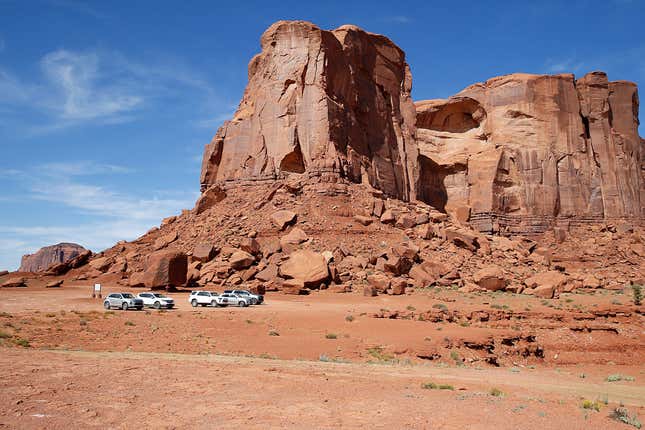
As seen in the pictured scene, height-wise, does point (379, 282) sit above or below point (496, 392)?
above

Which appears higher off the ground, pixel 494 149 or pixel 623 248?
pixel 494 149

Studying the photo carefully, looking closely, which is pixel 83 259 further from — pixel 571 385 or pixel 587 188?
pixel 587 188

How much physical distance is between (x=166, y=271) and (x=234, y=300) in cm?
880

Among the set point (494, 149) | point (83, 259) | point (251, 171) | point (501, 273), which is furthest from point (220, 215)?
point (494, 149)

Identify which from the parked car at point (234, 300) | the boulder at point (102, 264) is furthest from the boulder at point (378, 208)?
the boulder at point (102, 264)

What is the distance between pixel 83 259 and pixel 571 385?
4811 centimetres

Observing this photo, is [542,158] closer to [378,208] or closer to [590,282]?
[590,282]

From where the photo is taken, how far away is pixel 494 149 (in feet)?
228

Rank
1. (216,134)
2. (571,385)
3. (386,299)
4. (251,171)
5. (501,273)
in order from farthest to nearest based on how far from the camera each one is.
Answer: (216,134), (251,171), (501,273), (386,299), (571,385)

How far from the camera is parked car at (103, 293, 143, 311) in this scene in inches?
Result: 1154

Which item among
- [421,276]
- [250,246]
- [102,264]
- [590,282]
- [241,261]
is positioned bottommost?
[590,282]

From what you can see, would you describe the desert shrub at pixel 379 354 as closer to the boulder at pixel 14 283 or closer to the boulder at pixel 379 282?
the boulder at pixel 379 282

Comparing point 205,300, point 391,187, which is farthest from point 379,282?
point 391,187

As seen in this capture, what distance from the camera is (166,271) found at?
38.8 m
